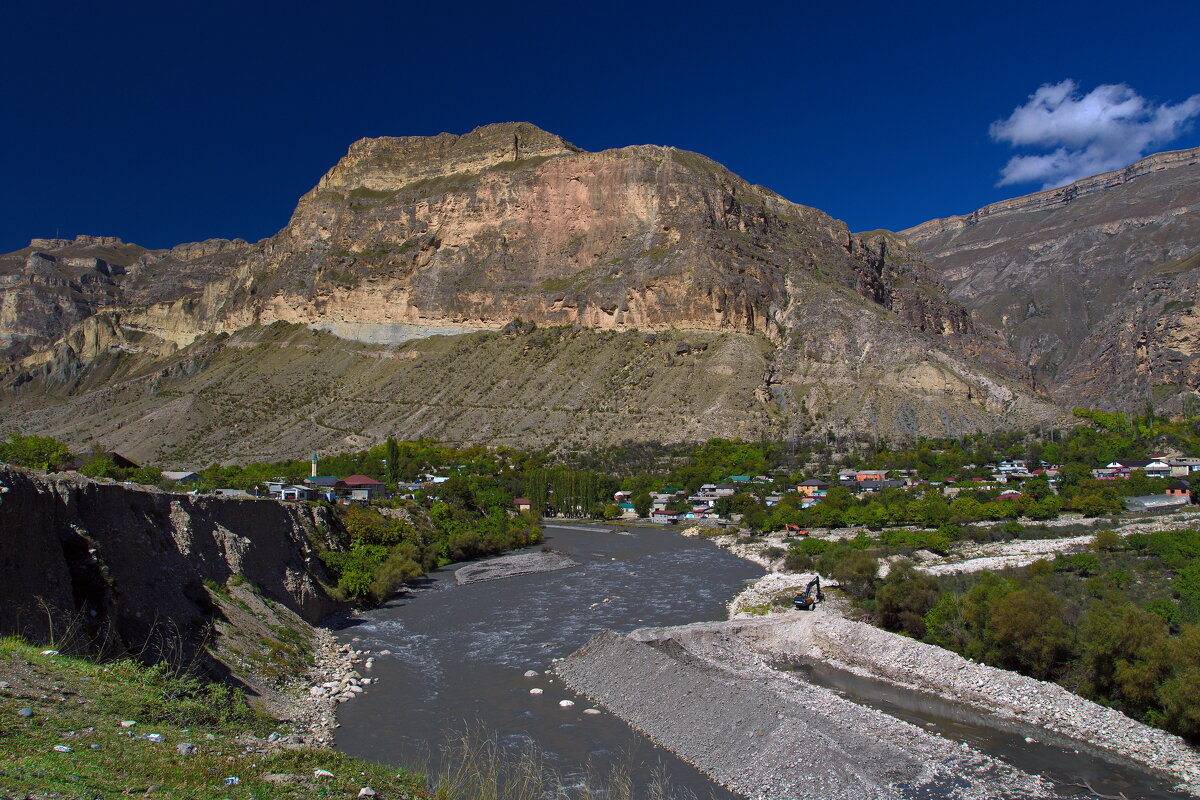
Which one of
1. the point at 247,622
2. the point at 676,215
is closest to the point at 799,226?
the point at 676,215

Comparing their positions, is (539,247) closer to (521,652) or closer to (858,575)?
(858,575)

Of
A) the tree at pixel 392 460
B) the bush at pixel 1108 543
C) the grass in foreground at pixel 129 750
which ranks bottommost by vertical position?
the bush at pixel 1108 543

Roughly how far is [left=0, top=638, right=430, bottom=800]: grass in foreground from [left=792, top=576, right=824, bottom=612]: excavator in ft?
87.3

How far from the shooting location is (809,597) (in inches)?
1407

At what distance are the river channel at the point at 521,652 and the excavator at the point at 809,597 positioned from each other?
11.0 ft

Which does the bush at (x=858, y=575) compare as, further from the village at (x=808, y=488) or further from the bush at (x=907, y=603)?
the village at (x=808, y=488)

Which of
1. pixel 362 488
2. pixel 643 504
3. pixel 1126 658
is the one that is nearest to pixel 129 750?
pixel 1126 658

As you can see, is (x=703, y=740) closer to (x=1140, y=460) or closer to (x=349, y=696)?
(x=349, y=696)

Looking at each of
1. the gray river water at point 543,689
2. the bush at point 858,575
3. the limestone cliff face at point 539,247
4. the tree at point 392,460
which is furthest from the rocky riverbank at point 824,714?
the limestone cliff face at point 539,247

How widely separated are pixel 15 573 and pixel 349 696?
9.08m

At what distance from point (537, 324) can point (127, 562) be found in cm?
10979

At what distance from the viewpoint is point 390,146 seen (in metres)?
167

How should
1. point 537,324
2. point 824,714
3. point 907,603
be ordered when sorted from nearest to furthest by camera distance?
point 824,714, point 907,603, point 537,324

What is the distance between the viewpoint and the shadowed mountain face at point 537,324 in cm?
10156
